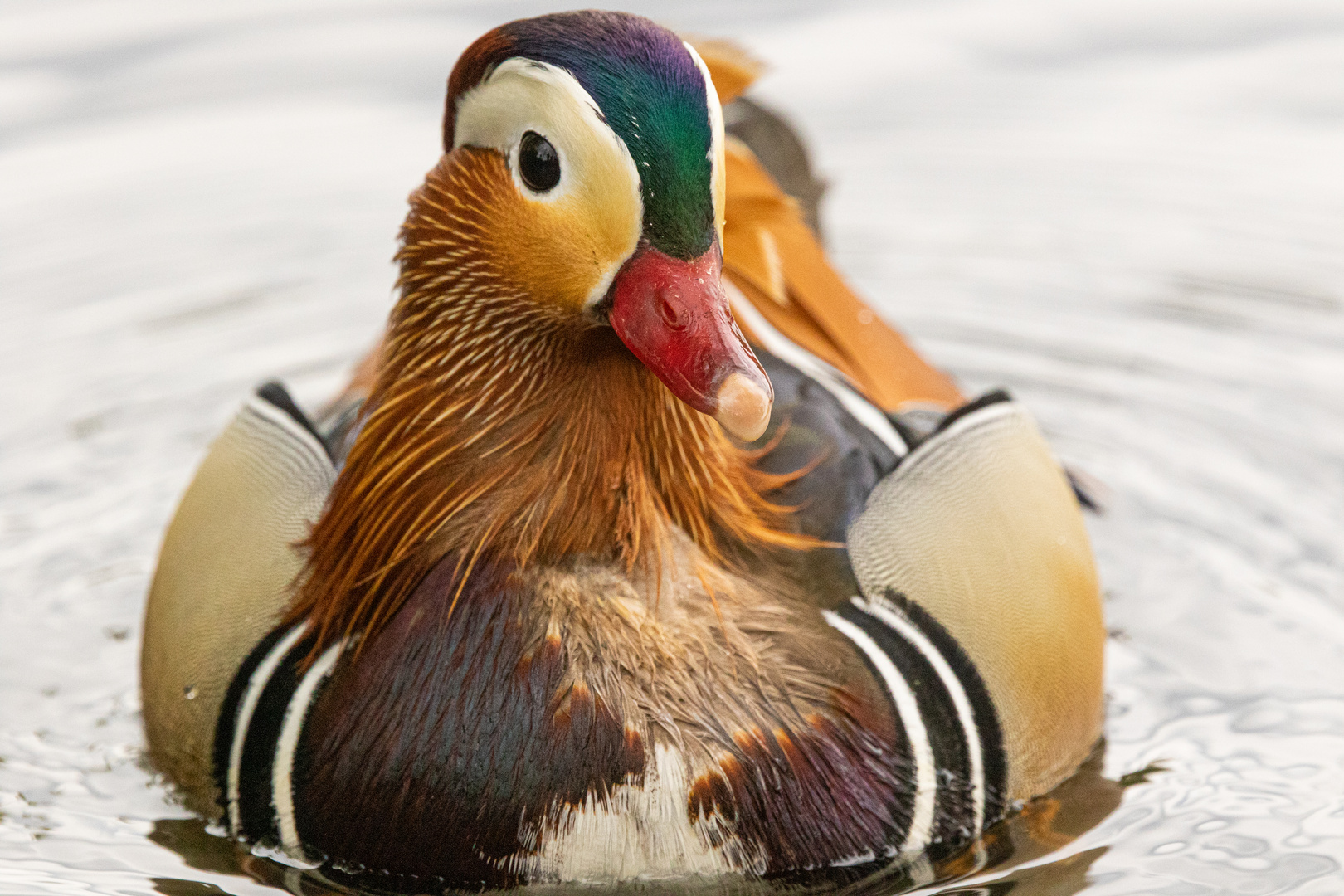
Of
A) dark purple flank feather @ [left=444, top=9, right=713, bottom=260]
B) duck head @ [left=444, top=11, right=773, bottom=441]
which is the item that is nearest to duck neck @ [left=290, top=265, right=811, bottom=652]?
duck head @ [left=444, top=11, right=773, bottom=441]

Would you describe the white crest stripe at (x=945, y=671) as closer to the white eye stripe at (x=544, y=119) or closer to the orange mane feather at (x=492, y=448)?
the orange mane feather at (x=492, y=448)

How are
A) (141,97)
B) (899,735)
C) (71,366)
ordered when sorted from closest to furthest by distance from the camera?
(899,735) < (71,366) < (141,97)

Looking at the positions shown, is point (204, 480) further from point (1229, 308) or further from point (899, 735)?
point (1229, 308)

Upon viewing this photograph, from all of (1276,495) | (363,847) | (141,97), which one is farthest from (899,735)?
(141,97)

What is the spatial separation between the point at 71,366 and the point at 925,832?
136 inches

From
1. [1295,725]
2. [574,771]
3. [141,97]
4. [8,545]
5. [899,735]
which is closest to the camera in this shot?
[574,771]

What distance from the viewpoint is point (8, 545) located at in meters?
4.53

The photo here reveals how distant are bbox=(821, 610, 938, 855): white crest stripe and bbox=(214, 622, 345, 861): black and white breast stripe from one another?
33.2 inches

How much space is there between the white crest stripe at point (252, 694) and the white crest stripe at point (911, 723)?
90cm

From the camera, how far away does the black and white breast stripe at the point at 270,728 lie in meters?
2.98

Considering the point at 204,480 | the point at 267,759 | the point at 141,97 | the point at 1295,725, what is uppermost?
the point at 141,97

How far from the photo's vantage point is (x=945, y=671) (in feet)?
9.95

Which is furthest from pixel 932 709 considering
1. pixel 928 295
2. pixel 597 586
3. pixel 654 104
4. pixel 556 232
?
pixel 928 295

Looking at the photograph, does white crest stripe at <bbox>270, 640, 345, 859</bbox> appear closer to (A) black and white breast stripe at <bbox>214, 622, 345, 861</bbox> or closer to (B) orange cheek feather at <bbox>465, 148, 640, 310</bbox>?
(A) black and white breast stripe at <bbox>214, 622, 345, 861</bbox>
